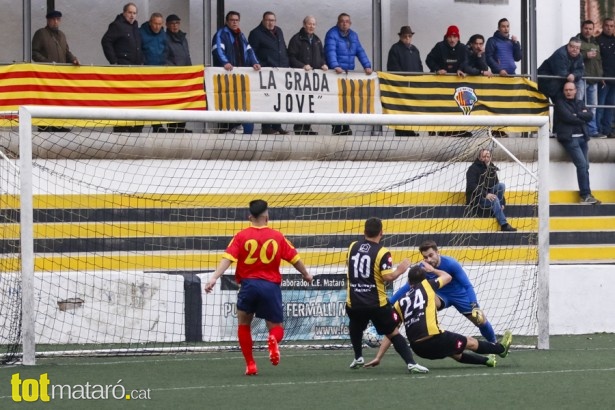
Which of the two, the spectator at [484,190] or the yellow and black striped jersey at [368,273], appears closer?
the yellow and black striped jersey at [368,273]

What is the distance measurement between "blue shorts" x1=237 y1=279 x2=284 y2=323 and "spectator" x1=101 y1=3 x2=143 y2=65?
6.81 m

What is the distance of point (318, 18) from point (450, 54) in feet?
8.69

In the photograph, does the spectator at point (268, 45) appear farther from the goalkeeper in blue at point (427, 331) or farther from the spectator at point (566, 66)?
the goalkeeper in blue at point (427, 331)

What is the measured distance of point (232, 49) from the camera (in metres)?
17.3

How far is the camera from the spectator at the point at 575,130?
61.6 ft

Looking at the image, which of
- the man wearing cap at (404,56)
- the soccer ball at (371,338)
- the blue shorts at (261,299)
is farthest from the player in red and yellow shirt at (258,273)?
the man wearing cap at (404,56)

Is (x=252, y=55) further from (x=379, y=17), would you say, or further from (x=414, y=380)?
(x=414, y=380)

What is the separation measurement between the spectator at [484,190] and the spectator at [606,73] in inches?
169

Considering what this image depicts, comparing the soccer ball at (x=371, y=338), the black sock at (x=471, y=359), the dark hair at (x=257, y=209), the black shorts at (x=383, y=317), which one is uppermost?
the dark hair at (x=257, y=209)

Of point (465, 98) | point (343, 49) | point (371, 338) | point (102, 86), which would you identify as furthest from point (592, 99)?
point (102, 86)

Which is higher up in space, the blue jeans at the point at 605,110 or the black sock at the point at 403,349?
the blue jeans at the point at 605,110

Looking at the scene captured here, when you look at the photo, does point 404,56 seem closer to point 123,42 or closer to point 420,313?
point 123,42

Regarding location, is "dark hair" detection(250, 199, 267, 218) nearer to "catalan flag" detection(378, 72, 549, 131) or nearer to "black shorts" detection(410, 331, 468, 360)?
"black shorts" detection(410, 331, 468, 360)

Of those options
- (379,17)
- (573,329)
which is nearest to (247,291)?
(573,329)
